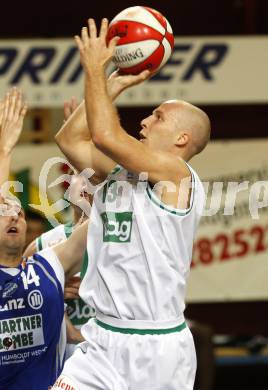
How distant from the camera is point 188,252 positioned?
15.3 ft

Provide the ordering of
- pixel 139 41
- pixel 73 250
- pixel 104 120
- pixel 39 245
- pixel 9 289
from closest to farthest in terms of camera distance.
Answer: pixel 104 120
pixel 139 41
pixel 9 289
pixel 73 250
pixel 39 245

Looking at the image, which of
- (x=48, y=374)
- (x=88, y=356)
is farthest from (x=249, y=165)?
(x=88, y=356)

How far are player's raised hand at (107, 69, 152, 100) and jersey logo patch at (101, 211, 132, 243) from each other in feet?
→ 1.81

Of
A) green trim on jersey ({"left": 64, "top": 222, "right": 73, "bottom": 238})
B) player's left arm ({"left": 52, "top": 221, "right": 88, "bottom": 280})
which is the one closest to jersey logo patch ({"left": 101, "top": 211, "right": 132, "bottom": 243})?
player's left arm ({"left": 52, "top": 221, "right": 88, "bottom": 280})

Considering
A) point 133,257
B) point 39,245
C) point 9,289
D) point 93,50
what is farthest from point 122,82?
point 39,245

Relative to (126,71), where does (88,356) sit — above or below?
below

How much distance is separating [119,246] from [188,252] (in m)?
0.35

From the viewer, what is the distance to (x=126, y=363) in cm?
450

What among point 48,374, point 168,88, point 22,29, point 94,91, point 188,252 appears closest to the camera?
point 94,91

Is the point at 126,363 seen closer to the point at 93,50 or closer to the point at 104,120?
the point at 104,120

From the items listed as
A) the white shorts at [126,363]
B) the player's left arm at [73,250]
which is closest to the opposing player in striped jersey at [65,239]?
the player's left arm at [73,250]

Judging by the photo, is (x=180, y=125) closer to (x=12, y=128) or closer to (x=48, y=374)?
(x=12, y=128)

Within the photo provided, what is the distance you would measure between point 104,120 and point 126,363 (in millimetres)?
1076

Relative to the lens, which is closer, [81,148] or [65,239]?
[81,148]
